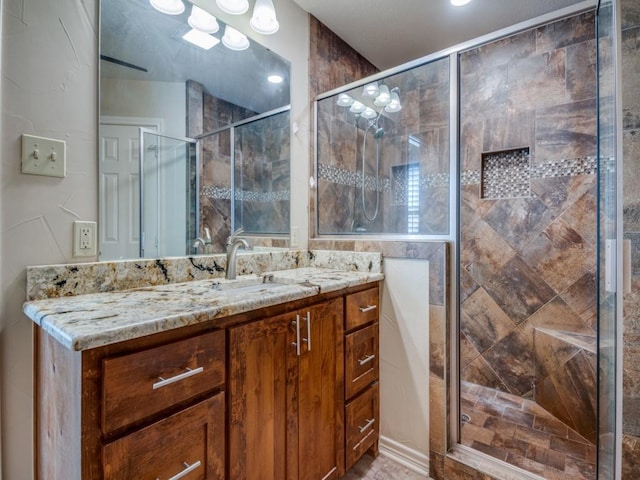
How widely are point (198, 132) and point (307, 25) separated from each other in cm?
119

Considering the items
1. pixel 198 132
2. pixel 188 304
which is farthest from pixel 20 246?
pixel 198 132

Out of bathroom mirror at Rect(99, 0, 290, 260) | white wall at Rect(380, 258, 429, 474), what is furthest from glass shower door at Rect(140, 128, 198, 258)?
white wall at Rect(380, 258, 429, 474)

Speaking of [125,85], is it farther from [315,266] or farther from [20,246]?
[315,266]

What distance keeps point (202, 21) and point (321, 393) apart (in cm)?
179

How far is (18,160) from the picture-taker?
1.01 meters

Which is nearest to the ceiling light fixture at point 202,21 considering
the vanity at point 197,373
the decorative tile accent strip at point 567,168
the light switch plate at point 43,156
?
the light switch plate at point 43,156

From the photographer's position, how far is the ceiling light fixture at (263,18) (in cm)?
166

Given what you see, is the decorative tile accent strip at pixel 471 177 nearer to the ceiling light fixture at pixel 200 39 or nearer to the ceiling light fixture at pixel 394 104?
the ceiling light fixture at pixel 394 104

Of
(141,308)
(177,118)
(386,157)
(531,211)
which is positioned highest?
(386,157)

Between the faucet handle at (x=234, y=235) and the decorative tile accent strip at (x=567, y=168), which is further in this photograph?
the decorative tile accent strip at (x=567, y=168)

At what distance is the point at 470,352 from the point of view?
8.20 ft

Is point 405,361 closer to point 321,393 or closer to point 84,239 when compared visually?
point 321,393

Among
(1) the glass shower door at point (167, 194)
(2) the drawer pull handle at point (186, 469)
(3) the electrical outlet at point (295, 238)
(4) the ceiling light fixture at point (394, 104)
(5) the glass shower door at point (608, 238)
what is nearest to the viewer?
(2) the drawer pull handle at point (186, 469)

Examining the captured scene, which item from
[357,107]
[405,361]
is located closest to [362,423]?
[405,361]
